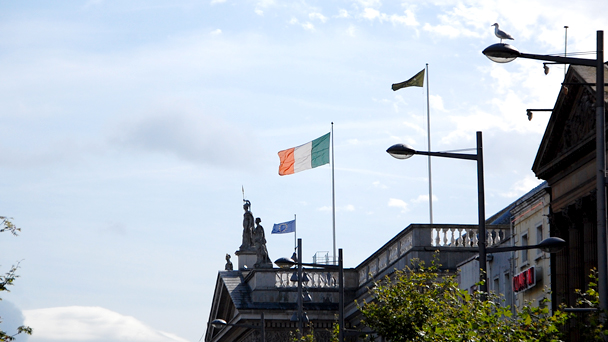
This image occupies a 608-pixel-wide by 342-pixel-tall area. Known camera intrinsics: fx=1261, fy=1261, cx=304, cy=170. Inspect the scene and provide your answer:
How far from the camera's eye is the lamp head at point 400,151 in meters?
25.4

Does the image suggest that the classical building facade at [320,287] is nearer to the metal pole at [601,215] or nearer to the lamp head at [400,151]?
the lamp head at [400,151]

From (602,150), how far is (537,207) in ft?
72.7

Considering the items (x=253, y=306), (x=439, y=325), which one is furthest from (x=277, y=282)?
(x=439, y=325)

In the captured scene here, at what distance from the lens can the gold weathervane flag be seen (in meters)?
61.1

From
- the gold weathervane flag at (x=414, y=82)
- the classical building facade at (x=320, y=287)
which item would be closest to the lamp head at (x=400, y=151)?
the classical building facade at (x=320, y=287)

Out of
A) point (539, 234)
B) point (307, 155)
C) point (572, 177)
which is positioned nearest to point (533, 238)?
point (539, 234)

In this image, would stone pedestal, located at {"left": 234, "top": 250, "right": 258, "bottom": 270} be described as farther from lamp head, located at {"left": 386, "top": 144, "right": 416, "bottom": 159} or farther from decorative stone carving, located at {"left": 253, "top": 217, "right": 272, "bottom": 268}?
lamp head, located at {"left": 386, "top": 144, "right": 416, "bottom": 159}

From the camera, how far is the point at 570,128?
121 feet

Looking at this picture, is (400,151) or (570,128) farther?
(570,128)

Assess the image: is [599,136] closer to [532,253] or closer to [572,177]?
[572,177]

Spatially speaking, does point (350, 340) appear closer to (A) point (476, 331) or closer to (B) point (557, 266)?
(B) point (557, 266)

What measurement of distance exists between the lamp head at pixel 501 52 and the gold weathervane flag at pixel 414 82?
41205mm

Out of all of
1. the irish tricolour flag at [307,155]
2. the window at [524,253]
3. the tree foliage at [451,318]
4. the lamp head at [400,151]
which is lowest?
the tree foliage at [451,318]

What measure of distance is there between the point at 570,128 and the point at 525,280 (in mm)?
6868
